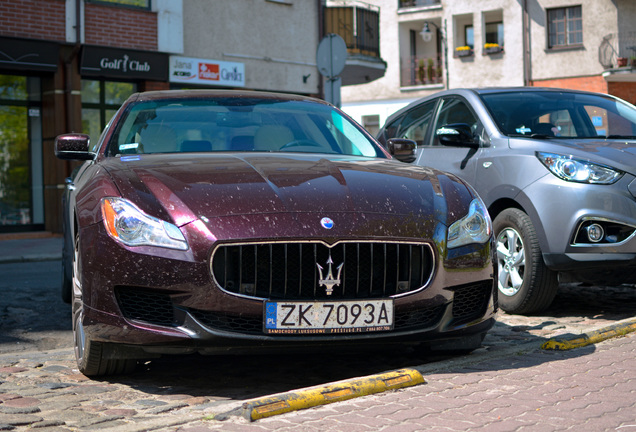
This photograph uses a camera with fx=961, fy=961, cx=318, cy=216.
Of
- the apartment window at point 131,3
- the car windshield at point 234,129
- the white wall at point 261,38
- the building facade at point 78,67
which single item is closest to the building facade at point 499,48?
the white wall at point 261,38

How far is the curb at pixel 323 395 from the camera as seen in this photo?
3707 mm

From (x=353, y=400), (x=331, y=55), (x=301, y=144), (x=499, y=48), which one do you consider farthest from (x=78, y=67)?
(x=499, y=48)

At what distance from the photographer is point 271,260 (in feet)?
13.7

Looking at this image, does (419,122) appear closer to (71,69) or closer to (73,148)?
(73,148)

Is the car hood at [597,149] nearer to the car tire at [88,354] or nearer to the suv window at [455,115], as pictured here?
the suv window at [455,115]

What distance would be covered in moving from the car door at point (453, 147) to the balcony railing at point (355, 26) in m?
16.8

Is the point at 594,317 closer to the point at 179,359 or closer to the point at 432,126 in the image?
the point at 432,126

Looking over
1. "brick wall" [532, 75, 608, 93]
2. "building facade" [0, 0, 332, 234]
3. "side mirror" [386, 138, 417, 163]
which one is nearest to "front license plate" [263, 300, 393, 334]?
"side mirror" [386, 138, 417, 163]

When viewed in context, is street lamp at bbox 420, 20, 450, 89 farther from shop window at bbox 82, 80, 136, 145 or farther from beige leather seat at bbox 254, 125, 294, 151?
beige leather seat at bbox 254, 125, 294, 151

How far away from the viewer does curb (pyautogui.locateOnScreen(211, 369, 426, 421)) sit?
146 inches

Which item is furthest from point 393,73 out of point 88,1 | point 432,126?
point 432,126

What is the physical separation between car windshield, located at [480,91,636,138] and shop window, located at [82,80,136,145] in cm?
1306

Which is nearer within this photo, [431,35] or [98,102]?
[98,102]

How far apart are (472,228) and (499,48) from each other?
36.9 meters
